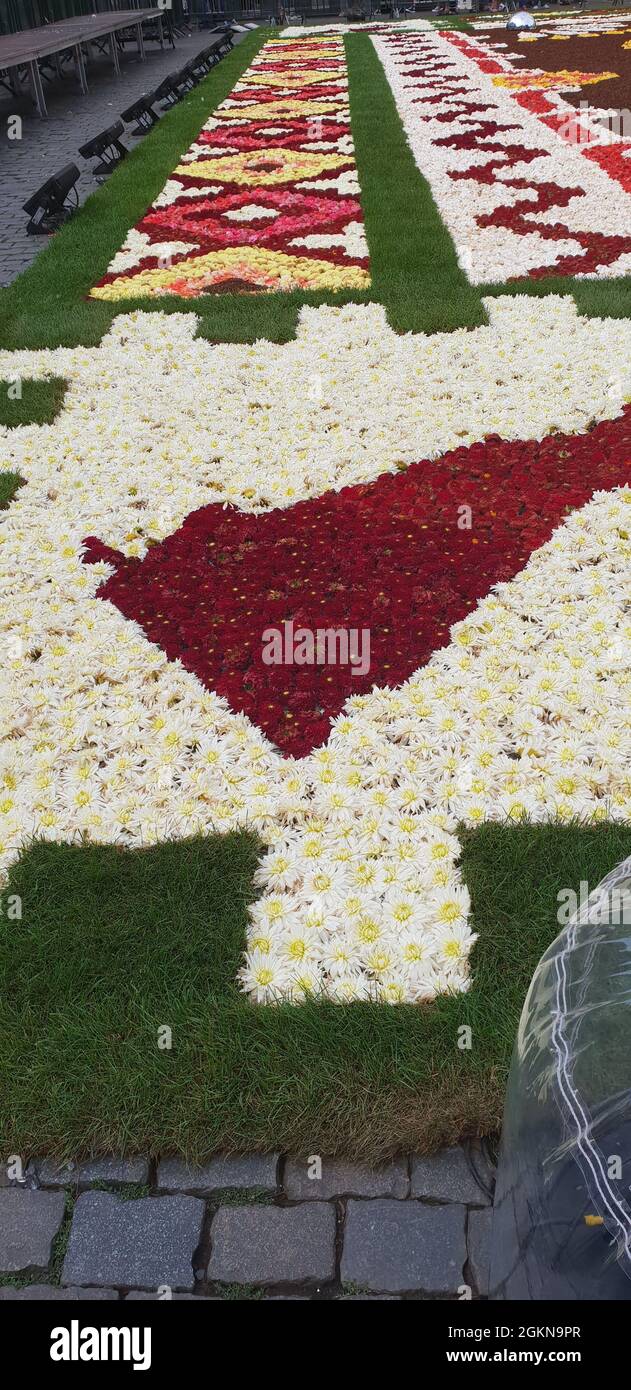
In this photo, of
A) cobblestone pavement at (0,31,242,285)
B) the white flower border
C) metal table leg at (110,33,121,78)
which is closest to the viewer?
the white flower border

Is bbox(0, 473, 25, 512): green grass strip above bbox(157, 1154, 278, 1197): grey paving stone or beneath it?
above

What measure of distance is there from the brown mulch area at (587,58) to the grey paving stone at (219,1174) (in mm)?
16214

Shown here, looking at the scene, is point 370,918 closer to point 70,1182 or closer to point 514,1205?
point 70,1182

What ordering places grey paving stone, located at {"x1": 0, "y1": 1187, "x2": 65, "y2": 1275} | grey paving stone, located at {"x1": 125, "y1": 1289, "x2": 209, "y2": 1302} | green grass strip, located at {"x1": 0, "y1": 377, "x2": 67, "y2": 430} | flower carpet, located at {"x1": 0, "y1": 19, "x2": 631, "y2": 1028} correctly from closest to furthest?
grey paving stone, located at {"x1": 125, "y1": 1289, "x2": 209, "y2": 1302} < grey paving stone, located at {"x1": 0, "y1": 1187, "x2": 65, "y2": 1275} < flower carpet, located at {"x1": 0, "y1": 19, "x2": 631, "y2": 1028} < green grass strip, located at {"x1": 0, "y1": 377, "x2": 67, "y2": 430}

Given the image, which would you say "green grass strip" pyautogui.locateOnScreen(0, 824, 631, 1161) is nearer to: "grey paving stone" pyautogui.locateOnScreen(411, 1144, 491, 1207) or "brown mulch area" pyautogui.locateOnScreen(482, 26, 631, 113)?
"grey paving stone" pyautogui.locateOnScreen(411, 1144, 491, 1207)

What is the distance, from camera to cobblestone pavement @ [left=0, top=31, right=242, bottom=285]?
10.6m

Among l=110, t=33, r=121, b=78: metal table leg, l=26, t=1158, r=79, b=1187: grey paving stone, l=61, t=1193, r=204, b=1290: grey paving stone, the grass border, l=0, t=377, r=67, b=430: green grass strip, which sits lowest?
l=61, t=1193, r=204, b=1290: grey paving stone

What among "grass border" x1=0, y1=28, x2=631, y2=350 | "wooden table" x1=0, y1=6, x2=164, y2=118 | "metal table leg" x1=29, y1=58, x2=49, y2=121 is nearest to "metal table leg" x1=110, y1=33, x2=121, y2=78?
"wooden table" x1=0, y1=6, x2=164, y2=118

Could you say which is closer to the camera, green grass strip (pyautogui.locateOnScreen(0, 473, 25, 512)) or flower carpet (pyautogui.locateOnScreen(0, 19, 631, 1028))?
flower carpet (pyautogui.locateOnScreen(0, 19, 631, 1028))

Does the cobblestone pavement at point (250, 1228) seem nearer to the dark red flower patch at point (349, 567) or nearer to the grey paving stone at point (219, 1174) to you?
the grey paving stone at point (219, 1174)

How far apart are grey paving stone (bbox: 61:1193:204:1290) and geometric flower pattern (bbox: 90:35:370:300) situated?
25.7 feet
